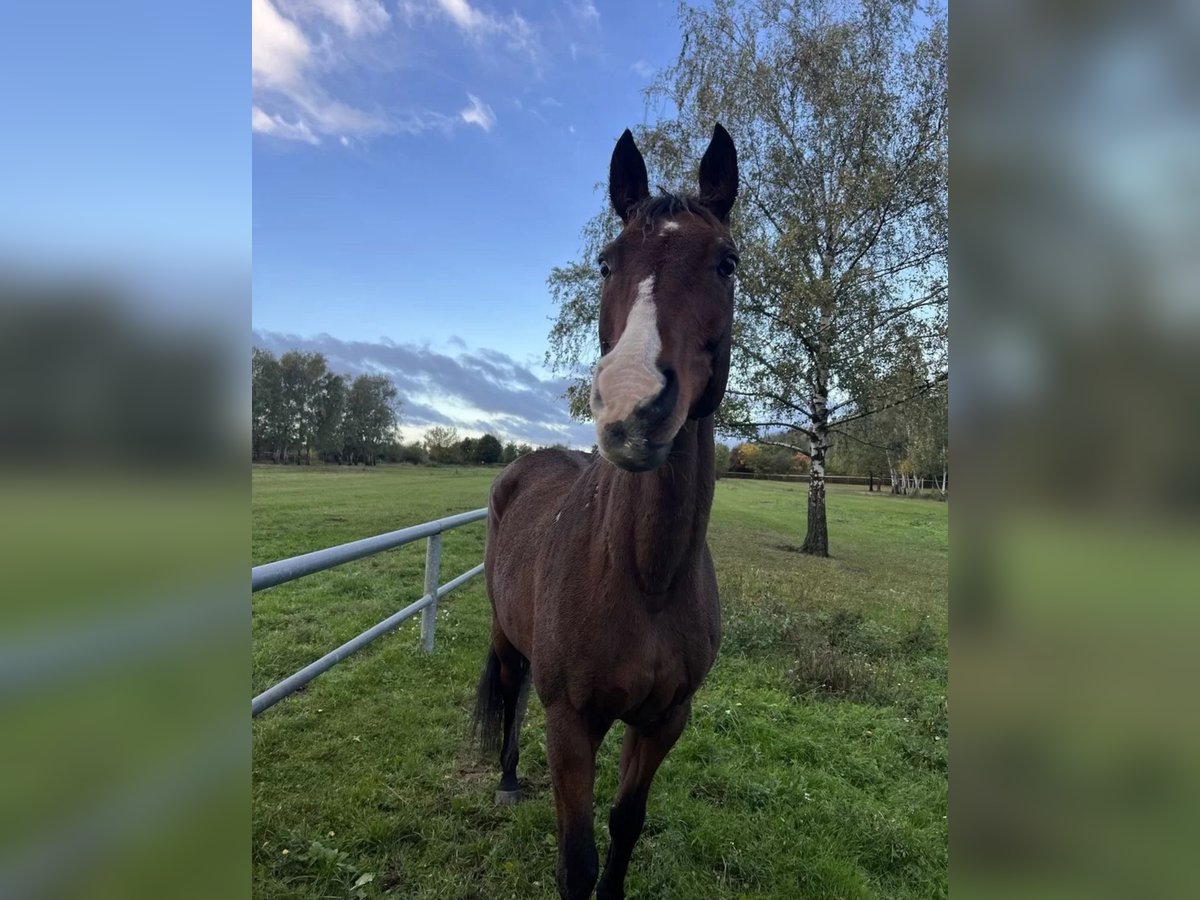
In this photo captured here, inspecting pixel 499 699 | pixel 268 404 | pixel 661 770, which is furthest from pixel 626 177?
pixel 661 770

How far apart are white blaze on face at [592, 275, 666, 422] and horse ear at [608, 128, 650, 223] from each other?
72cm

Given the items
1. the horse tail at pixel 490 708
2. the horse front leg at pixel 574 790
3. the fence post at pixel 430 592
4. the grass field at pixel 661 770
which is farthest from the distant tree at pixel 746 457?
the horse front leg at pixel 574 790

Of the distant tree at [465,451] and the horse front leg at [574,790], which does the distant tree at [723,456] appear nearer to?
the distant tree at [465,451]

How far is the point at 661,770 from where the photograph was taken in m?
3.54

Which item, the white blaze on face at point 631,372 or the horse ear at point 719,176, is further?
the horse ear at point 719,176

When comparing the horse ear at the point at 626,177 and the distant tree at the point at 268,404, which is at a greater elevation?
the horse ear at the point at 626,177

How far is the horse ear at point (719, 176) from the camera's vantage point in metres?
2.07

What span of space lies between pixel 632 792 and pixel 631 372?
182cm

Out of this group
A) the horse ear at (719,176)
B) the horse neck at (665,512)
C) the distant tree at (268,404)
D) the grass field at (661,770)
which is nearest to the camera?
the distant tree at (268,404)

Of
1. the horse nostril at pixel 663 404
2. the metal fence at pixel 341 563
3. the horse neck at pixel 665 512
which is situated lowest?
the metal fence at pixel 341 563

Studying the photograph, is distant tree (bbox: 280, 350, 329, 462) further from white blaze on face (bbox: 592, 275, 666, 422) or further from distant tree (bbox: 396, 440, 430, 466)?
distant tree (bbox: 396, 440, 430, 466)

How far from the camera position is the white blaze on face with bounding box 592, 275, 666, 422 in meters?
1.39

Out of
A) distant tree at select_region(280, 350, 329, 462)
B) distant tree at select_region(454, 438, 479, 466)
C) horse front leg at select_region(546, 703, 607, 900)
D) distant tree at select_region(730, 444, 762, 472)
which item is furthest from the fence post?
distant tree at select_region(454, 438, 479, 466)
